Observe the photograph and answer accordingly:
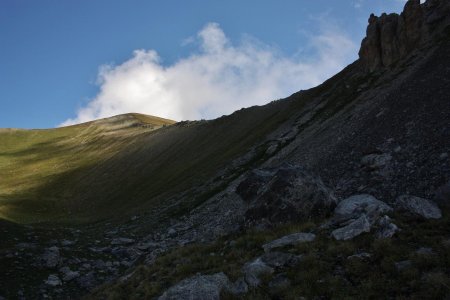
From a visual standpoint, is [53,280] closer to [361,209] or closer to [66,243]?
[66,243]

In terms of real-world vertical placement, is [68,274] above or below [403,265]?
below

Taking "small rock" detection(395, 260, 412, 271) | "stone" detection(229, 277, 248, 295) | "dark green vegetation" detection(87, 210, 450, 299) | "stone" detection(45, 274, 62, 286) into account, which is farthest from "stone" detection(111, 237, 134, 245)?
"small rock" detection(395, 260, 412, 271)

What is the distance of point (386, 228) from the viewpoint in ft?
57.6

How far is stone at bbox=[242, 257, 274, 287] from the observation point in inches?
647

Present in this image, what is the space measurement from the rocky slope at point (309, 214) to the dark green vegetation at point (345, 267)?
63 mm

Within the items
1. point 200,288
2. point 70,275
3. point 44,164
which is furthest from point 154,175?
point 44,164

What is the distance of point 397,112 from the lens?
3378cm

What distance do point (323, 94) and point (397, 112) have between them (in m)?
37.0

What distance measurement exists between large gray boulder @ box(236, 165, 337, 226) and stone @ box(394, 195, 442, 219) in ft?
14.5

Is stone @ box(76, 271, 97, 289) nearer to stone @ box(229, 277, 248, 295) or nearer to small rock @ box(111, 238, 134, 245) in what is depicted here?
small rock @ box(111, 238, 134, 245)

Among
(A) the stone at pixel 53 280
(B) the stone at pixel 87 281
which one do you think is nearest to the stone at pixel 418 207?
(B) the stone at pixel 87 281

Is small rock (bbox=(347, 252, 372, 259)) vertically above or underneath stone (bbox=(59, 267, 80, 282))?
above

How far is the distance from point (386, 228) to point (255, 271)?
600 cm

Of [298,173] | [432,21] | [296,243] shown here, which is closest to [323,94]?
[432,21]
